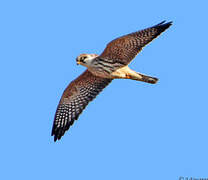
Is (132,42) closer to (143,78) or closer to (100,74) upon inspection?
(143,78)

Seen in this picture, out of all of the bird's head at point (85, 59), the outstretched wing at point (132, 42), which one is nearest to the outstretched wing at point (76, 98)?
the bird's head at point (85, 59)

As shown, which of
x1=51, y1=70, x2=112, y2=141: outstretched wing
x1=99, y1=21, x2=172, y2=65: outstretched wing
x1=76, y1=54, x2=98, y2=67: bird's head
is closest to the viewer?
x1=99, y1=21, x2=172, y2=65: outstretched wing

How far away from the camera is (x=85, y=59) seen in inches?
454

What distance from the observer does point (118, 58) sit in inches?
449

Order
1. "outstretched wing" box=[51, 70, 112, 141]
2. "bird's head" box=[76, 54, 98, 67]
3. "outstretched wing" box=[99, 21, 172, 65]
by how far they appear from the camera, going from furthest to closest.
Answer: "outstretched wing" box=[51, 70, 112, 141] → "bird's head" box=[76, 54, 98, 67] → "outstretched wing" box=[99, 21, 172, 65]

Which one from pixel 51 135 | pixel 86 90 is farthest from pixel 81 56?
pixel 51 135

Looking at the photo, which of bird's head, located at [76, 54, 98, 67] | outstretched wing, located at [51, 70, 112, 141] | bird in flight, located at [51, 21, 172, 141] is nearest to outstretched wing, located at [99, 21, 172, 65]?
bird in flight, located at [51, 21, 172, 141]

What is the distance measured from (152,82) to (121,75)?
792 millimetres

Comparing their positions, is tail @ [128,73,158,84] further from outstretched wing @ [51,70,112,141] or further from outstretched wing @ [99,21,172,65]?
outstretched wing @ [51,70,112,141]

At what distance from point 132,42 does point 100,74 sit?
47.1 inches

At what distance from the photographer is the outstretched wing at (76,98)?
41.1ft

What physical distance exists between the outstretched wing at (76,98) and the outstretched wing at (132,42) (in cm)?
141

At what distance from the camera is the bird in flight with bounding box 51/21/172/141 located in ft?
36.1

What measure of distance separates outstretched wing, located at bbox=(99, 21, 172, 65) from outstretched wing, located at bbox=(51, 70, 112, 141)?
1.41 m
